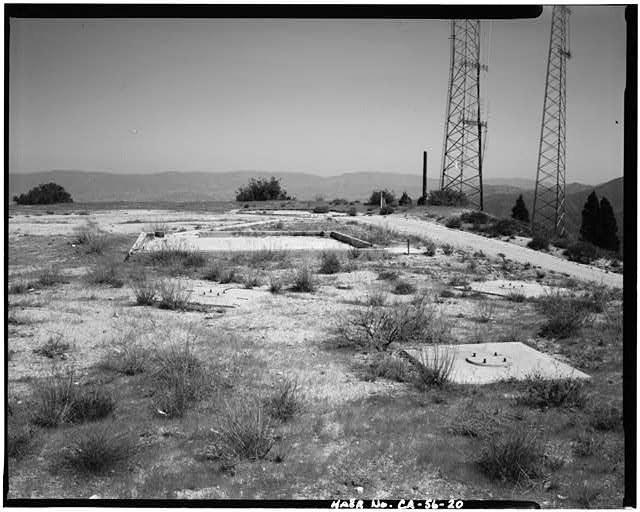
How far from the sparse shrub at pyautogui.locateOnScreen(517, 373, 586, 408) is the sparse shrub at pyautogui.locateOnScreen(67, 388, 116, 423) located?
3285 millimetres

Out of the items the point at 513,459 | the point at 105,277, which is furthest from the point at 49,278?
the point at 513,459

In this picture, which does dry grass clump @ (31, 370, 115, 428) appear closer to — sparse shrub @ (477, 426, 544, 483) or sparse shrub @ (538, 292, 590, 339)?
sparse shrub @ (477, 426, 544, 483)

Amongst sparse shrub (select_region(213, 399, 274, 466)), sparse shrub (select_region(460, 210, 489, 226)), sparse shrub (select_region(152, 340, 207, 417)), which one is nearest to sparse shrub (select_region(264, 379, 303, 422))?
sparse shrub (select_region(213, 399, 274, 466))

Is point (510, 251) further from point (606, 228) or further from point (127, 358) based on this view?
point (606, 228)

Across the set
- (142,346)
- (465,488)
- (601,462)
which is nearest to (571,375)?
(601,462)

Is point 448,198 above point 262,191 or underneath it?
underneath

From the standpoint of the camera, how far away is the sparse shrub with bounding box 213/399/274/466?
13.5ft

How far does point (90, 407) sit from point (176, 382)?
705mm

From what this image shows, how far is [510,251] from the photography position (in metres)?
17.8

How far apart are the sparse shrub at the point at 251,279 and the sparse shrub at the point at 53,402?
212 inches

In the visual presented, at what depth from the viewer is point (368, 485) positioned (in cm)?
387

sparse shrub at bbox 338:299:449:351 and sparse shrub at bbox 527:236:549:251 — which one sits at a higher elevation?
sparse shrub at bbox 527:236:549:251

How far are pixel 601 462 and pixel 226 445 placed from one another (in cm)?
247

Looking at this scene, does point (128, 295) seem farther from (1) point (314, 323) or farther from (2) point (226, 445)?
(2) point (226, 445)
